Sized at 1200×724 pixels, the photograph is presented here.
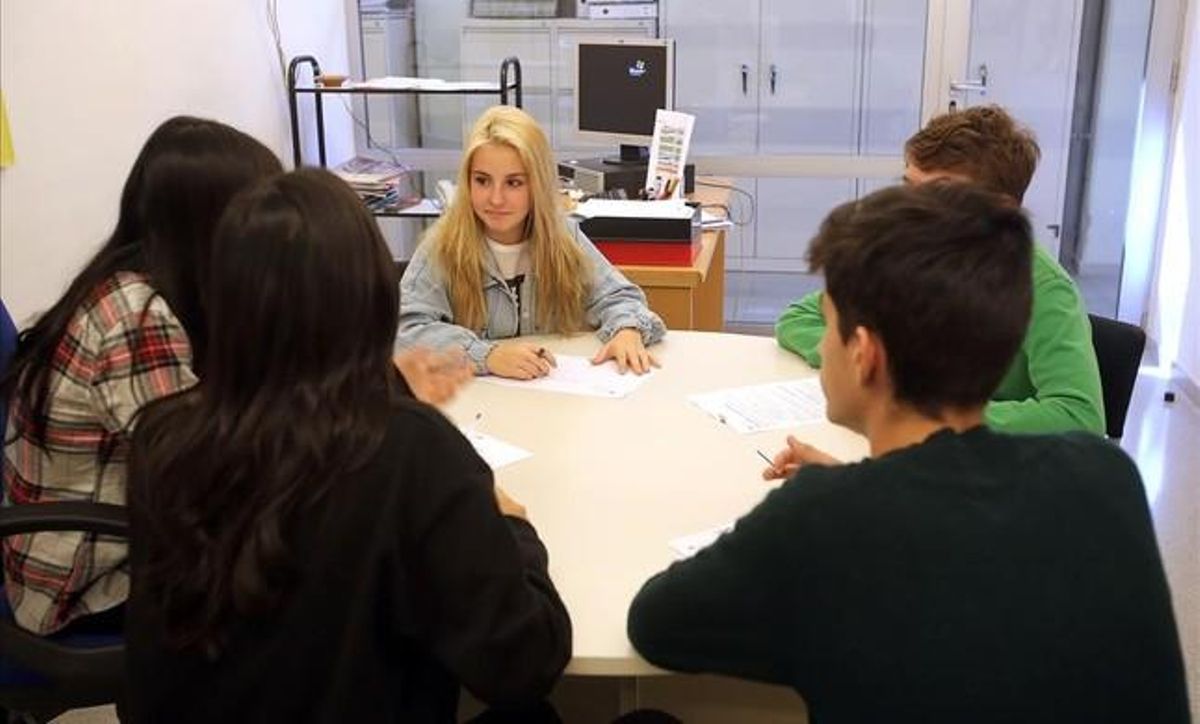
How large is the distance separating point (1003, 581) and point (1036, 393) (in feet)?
2.90

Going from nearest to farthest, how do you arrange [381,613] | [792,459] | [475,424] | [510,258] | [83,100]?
[381,613], [792,459], [475,424], [510,258], [83,100]

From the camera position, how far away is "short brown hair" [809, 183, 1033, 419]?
1056 millimetres

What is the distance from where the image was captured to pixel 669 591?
45.4 inches

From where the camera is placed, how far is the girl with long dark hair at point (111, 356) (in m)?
1.52

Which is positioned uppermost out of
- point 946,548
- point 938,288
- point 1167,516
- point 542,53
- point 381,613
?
point 542,53

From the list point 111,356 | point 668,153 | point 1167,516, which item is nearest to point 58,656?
point 111,356

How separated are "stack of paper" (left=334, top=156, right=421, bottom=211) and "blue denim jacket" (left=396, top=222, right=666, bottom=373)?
146cm

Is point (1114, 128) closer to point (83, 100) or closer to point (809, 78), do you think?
point (809, 78)

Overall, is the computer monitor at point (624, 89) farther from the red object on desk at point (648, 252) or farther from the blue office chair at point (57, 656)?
the blue office chair at point (57, 656)

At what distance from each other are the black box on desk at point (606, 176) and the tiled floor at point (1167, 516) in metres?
1.69

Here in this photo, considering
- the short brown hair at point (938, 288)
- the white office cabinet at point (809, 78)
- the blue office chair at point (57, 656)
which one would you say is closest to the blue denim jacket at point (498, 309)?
the blue office chair at point (57, 656)

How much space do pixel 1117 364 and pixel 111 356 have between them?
5.37 feet

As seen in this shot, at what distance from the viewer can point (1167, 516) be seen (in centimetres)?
317

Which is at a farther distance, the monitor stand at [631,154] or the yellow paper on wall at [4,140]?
the monitor stand at [631,154]
